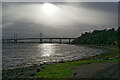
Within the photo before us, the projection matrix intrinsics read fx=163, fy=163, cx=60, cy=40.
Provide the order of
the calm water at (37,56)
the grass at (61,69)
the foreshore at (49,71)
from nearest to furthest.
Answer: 1. the grass at (61,69)
2. the foreshore at (49,71)
3. the calm water at (37,56)

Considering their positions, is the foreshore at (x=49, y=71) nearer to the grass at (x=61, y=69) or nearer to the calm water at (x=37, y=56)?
the grass at (x=61, y=69)

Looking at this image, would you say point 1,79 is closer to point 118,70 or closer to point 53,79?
point 53,79

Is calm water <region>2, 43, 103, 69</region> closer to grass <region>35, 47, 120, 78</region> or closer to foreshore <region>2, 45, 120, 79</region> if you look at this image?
foreshore <region>2, 45, 120, 79</region>

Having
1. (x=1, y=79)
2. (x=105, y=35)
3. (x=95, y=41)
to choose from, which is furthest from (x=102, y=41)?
(x=1, y=79)

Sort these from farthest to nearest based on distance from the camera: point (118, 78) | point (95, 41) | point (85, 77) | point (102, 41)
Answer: point (95, 41) < point (102, 41) < point (85, 77) < point (118, 78)

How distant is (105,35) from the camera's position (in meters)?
179

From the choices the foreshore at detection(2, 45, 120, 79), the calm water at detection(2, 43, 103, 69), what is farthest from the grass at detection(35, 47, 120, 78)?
the calm water at detection(2, 43, 103, 69)

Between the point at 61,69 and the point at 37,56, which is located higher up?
the point at 61,69

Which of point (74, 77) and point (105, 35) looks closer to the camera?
point (74, 77)

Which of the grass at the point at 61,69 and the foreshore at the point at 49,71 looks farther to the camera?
the foreshore at the point at 49,71

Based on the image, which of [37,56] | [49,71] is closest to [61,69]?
[49,71]

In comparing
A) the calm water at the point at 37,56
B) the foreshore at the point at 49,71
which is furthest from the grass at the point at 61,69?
the calm water at the point at 37,56

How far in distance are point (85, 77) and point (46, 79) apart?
191 inches

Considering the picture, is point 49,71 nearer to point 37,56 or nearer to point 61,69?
point 61,69
